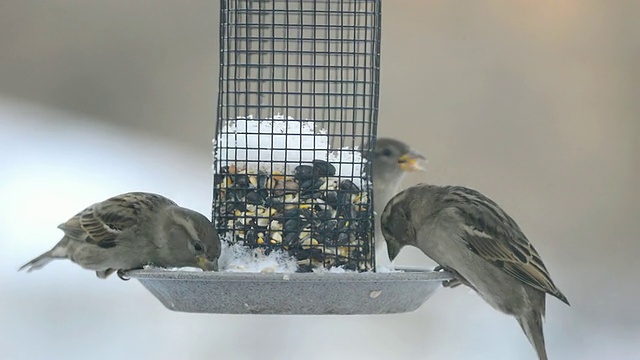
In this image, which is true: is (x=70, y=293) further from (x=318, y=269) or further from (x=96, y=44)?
(x=318, y=269)

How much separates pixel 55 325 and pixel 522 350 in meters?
2.86

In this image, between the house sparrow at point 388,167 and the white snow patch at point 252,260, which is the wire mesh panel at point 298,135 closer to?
the white snow patch at point 252,260

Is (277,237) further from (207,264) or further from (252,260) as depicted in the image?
(207,264)

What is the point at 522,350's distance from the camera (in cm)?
589

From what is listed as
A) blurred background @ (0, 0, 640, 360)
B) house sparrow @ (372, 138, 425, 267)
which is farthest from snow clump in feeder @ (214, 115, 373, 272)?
blurred background @ (0, 0, 640, 360)

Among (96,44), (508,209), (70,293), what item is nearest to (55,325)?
(70,293)

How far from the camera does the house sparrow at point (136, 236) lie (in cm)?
333

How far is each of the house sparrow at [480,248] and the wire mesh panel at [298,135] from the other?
0.36 meters

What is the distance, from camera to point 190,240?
3299mm

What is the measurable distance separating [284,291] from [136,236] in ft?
3.14

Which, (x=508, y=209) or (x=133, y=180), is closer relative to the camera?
(x=133, y=180)

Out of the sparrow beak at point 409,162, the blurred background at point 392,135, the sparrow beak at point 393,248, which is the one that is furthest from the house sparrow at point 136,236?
the blurred background at point 392,135

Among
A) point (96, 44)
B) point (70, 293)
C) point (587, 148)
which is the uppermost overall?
point (96, 44)

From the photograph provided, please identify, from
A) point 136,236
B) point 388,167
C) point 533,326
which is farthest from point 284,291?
point 388,167
